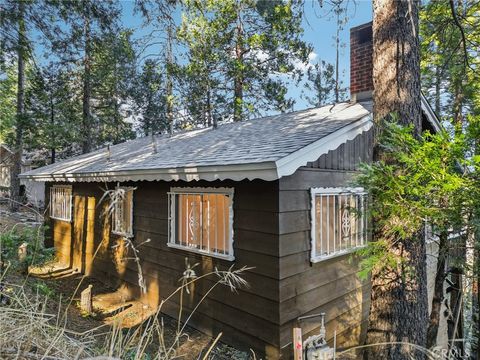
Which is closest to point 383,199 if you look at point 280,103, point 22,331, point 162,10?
point 22,331

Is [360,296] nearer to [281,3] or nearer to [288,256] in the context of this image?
[288,256]

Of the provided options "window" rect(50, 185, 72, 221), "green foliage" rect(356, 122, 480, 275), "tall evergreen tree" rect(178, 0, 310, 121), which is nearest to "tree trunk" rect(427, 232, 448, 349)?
"green foliage" rect(356, 122, 480, 275)

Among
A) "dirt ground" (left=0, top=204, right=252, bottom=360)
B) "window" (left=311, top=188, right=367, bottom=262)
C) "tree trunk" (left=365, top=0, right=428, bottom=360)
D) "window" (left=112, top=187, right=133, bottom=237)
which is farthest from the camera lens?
"window" (left=112, top=187, right=133, bottom=237)

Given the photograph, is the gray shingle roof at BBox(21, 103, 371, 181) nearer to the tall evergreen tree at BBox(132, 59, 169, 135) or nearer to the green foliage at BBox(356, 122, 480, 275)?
the green foliage at BBox(356, 122, 480, 275)

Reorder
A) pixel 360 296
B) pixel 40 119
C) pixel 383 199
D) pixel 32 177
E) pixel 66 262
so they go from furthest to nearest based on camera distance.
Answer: pixel 40 119 → pixel 32 177 → pixel 66 262 → pixel 360 296 → pixel 383 199

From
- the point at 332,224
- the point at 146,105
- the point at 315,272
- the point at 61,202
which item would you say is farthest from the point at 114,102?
the point at 315,272

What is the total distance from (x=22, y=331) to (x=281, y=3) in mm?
16709

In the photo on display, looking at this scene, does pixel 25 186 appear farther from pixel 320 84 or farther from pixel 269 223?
pixel 320 84

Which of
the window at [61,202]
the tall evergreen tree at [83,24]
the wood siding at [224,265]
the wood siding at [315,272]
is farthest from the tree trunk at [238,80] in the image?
the wood siding at [315,272]

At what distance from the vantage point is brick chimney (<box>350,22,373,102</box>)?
20.3 feet

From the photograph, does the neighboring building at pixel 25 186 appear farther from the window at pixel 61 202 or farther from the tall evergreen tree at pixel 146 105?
the tall evergreen tree at pixel 146 105

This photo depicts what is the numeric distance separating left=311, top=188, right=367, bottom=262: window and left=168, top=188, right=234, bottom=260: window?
127cm

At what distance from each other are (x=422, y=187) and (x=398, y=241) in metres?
0.89

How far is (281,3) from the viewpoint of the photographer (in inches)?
594
